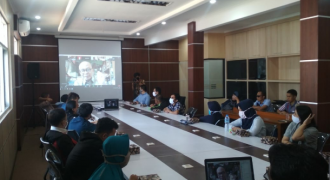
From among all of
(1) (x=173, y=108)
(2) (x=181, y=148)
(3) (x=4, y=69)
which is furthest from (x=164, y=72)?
(2) (x=181, y=148)

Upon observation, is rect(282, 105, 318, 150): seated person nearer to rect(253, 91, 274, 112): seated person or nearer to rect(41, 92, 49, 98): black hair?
rect(253, 91, 274, 112): seated person

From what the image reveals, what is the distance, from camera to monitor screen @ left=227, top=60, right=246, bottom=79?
854cm

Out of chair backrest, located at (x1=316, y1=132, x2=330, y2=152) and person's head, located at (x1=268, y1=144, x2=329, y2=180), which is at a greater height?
person's head, located at (x1=268, y1=144, x2=329, y2=180)

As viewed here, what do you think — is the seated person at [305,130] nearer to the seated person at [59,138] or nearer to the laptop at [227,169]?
the laptop at [227,169]

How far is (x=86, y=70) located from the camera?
9.77 metres

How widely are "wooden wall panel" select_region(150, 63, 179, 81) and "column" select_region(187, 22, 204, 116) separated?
12.1 ft

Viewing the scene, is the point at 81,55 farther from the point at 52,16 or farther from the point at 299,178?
the point at 299,178

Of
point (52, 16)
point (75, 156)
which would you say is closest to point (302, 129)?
point (75, 156)

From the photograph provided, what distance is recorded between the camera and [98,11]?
236 inches

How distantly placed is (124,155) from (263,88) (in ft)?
22.2

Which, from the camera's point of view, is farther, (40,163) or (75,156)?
(40,163)

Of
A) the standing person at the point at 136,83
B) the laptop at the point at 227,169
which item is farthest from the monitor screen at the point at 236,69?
the laptop at the point at 227,169

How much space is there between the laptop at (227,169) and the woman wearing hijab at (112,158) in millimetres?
549

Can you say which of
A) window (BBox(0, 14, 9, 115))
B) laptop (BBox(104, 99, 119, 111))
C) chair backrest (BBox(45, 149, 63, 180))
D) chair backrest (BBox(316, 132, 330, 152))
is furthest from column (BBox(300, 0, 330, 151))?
window (BBox(0, 14, 9, 115))
